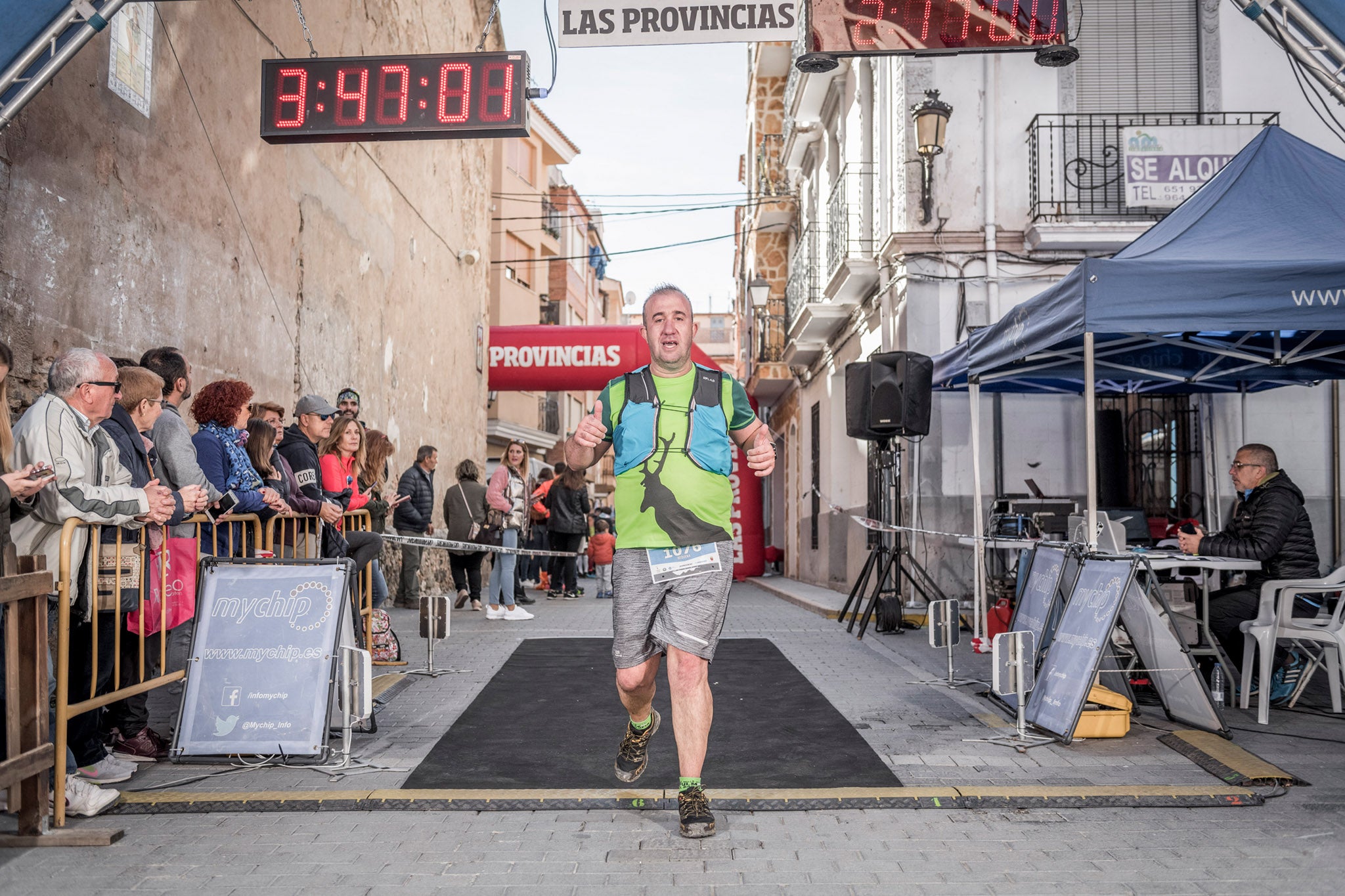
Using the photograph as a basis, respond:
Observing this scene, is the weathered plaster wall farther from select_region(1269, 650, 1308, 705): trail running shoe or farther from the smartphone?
select_region(1269, 650, 1308, 705): trail running shoe

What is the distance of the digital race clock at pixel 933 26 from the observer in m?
6.85

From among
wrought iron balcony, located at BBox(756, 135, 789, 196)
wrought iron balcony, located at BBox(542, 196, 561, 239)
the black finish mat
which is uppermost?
wrought iron balcony, located at BBox(542, 196, 561, 239)

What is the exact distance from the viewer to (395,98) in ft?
25.7

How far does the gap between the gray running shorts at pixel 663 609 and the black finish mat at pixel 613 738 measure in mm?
857

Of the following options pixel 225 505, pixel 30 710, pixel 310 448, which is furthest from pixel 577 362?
pixel 30 710

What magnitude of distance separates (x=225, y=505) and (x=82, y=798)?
78.4 inches

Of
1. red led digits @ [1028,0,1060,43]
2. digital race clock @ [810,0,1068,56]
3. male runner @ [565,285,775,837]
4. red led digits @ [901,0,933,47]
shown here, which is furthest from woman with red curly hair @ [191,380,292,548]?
red led digits @ [1028,0,1060,43]

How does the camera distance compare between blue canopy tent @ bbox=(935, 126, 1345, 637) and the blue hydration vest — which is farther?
blue canopy tent @ bbox=(935, 126, 1345, 637)

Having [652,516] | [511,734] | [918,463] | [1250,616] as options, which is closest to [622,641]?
[652,516]

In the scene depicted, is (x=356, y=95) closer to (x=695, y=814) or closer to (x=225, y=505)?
(x=225, y=505)

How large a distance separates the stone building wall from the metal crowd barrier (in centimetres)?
186

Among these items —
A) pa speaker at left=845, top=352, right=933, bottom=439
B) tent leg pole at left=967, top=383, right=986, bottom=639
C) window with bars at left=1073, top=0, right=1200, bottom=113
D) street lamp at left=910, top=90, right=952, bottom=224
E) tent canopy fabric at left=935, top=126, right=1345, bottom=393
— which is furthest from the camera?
window with bars at left=1073, top=0, right=1200, bottom=113

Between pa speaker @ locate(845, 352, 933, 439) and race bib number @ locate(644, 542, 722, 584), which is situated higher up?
pa speaker @ locate(845, 352, 933, 439)

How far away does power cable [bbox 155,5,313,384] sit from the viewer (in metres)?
8.30
